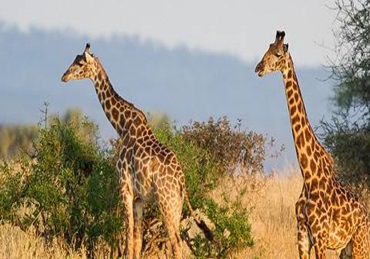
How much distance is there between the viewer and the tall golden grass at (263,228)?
12.1 m

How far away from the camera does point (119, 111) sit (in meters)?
11.8

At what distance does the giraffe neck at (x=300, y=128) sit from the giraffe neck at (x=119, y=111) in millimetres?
2049

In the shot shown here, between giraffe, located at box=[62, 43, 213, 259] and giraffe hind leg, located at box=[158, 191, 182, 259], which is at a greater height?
giraffe, located at box=[62, 43, 213, 259]

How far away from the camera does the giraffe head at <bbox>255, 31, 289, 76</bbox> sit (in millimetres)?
10008

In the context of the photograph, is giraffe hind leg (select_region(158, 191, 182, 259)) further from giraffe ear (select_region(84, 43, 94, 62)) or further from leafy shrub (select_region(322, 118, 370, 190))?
leafy shrub (select_region(322, 118, 370, 190))

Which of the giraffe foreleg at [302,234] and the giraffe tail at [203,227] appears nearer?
the giraffe foreleg at [302,234]

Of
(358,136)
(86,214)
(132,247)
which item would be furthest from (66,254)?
(358,136)

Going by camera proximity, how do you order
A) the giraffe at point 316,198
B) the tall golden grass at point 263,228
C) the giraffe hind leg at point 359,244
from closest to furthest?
1. the giraffe at point 316,198
2. the giraffe hind leg at point 359,244
3. the tall golden grass at point 263,228

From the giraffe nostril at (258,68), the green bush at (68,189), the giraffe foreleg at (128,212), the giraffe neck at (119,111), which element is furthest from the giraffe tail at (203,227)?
the giraffe nostril at (258,68)

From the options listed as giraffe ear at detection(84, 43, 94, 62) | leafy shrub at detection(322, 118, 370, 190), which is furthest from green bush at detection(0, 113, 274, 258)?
leafy shrub at detection(322, 118, 370, 190)

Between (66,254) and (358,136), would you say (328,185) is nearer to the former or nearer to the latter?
(66,254)

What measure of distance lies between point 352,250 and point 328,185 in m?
0.78

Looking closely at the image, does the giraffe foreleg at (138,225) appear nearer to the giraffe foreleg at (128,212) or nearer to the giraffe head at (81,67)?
the giraffe foreleg at (128,212)

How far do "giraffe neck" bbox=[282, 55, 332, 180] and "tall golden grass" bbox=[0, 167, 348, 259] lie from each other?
7.90 feet
